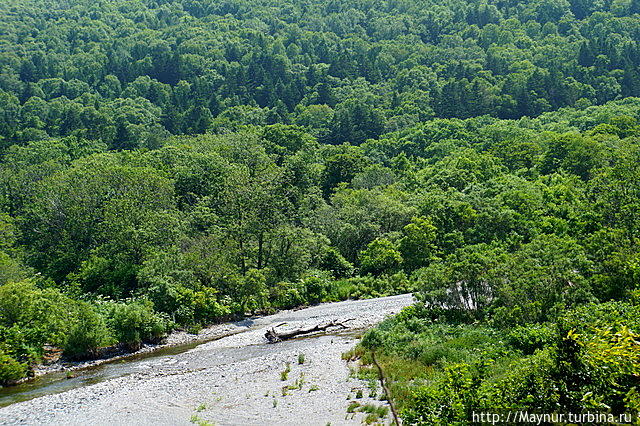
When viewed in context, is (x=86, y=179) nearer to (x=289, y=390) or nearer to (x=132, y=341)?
(x=132, y=341)

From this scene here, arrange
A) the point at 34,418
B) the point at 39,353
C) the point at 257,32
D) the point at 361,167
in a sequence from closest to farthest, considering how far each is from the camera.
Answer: the point at 34,418, the point at 39,353, the point at 361,167, the point at 257,32

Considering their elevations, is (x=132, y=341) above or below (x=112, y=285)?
below

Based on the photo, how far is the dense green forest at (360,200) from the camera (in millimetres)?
25047

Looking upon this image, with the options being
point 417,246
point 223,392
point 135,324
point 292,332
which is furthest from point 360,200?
point 223,392

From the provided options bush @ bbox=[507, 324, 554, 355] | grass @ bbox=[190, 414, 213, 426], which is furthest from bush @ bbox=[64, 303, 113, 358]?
bush @ bbox=[507, 324, 554, 355]

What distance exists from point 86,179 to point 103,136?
53.3 metres

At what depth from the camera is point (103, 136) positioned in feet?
366

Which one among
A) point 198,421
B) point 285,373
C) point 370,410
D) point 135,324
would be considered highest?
point 135,324

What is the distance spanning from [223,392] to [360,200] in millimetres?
43196

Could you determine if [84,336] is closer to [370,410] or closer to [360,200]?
[370,410]

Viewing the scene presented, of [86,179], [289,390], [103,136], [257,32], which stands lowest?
[289,390]

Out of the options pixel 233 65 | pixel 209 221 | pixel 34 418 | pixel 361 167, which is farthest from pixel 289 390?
pixel 233 65

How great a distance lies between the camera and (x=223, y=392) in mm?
24906

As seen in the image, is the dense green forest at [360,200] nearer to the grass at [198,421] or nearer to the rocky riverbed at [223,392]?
the rocky riverbed at [223,392]
